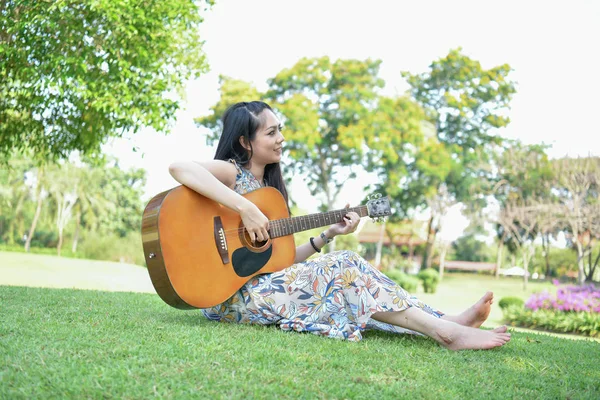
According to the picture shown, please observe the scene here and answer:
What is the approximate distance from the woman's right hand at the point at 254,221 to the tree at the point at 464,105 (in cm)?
2292

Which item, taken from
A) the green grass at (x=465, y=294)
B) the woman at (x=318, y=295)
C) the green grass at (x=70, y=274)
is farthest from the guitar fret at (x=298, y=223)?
the green grass at (x=70, y=274)

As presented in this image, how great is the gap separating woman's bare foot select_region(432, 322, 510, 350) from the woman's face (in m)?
1.52

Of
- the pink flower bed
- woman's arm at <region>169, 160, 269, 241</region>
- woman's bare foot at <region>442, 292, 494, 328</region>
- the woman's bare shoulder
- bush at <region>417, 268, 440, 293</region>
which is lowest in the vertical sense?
bush at <region>417, 268, 440, 293</region>

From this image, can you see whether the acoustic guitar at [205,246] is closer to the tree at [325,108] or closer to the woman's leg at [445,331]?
the woman's leg at [445,331]

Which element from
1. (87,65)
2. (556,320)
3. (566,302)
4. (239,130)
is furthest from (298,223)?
(566,302)

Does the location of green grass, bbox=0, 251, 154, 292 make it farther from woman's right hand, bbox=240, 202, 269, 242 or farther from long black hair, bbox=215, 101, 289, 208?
woman's right hand, bbox=240, 202, 269, 242

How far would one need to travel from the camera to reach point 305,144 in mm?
20984

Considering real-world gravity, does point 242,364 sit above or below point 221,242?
below

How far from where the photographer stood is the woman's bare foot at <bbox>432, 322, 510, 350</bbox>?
3.11 m

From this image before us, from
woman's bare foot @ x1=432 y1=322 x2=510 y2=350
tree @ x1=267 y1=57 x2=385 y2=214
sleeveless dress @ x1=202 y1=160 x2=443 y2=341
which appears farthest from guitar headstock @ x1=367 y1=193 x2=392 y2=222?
tree @ x1=267 y1=57 x2=385 y2=214

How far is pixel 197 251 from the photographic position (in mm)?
3242

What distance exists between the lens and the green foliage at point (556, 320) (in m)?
9.62

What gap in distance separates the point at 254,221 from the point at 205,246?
31cm

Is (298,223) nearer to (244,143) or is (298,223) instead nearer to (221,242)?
(221,242)
